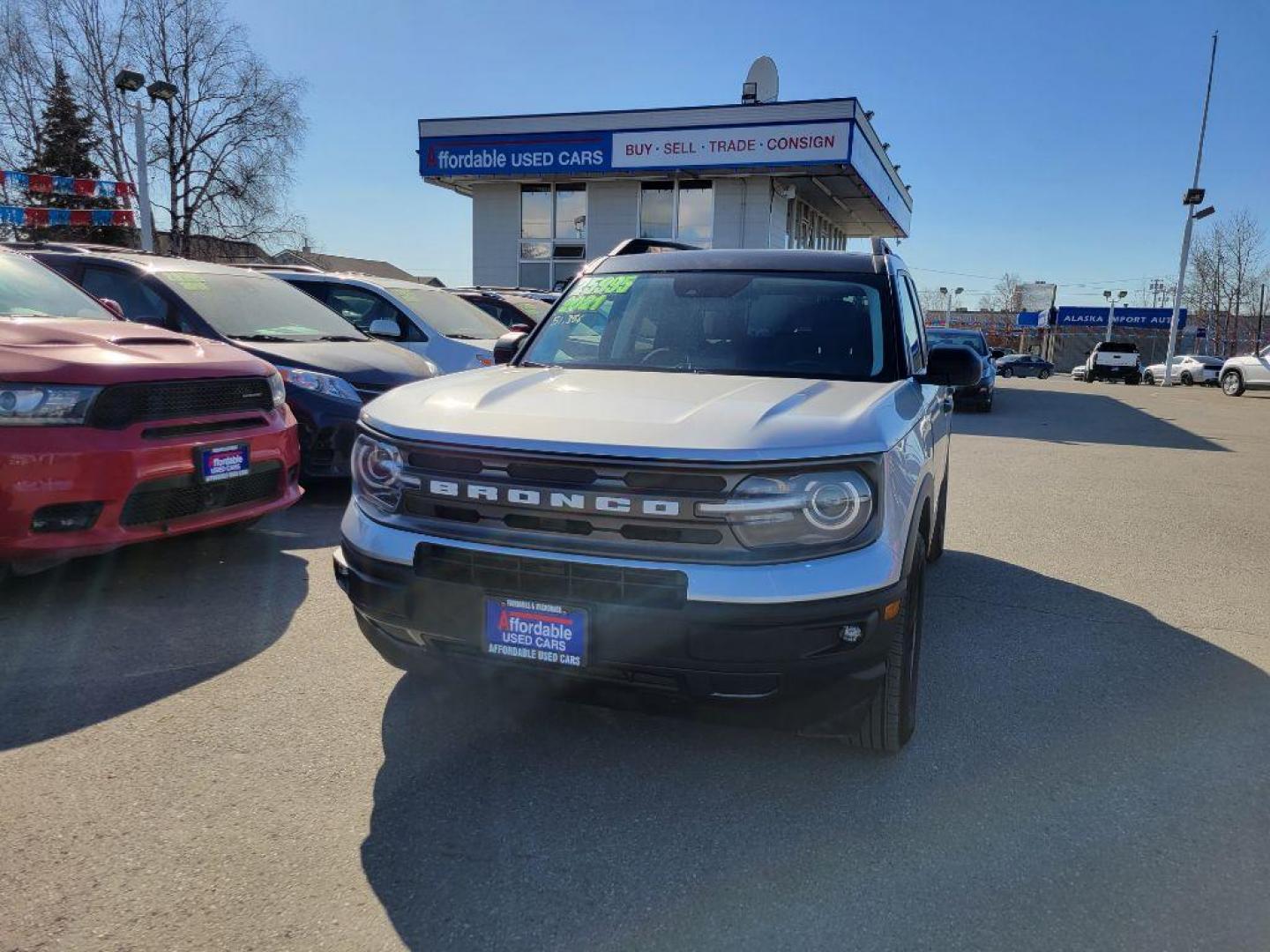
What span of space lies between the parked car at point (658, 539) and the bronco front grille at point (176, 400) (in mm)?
1904

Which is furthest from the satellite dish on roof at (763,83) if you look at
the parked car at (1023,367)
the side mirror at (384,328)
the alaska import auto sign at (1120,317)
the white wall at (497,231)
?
the alaska import auto sign at (1120,317)

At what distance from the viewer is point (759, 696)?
241 cm

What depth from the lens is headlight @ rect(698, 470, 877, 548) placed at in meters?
2.40

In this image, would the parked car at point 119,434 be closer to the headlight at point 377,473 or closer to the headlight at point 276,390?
the headlight at point 276,390

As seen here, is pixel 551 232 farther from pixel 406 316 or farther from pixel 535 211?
pixel 406 316

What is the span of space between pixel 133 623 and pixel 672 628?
3.00 m

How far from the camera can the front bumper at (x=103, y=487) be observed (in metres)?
3.79

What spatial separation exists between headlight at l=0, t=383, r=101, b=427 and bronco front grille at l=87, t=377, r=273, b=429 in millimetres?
55

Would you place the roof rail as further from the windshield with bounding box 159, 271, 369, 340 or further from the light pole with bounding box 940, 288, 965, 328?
the light pole with bounding box 940, 288, 965, 328

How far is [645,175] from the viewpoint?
69.9 feet

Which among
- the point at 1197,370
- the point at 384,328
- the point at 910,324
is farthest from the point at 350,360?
the point at 1197,370

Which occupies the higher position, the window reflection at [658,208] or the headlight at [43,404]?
the window reflection at [658,208]

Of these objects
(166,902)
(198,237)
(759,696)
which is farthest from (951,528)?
(198,237)

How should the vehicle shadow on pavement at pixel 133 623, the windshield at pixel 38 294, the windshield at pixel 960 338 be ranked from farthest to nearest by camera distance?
the windshield at pixel 960 338, the windshield at pixel 38 294, the vehicle shadow on pavement at pixel 133 623
